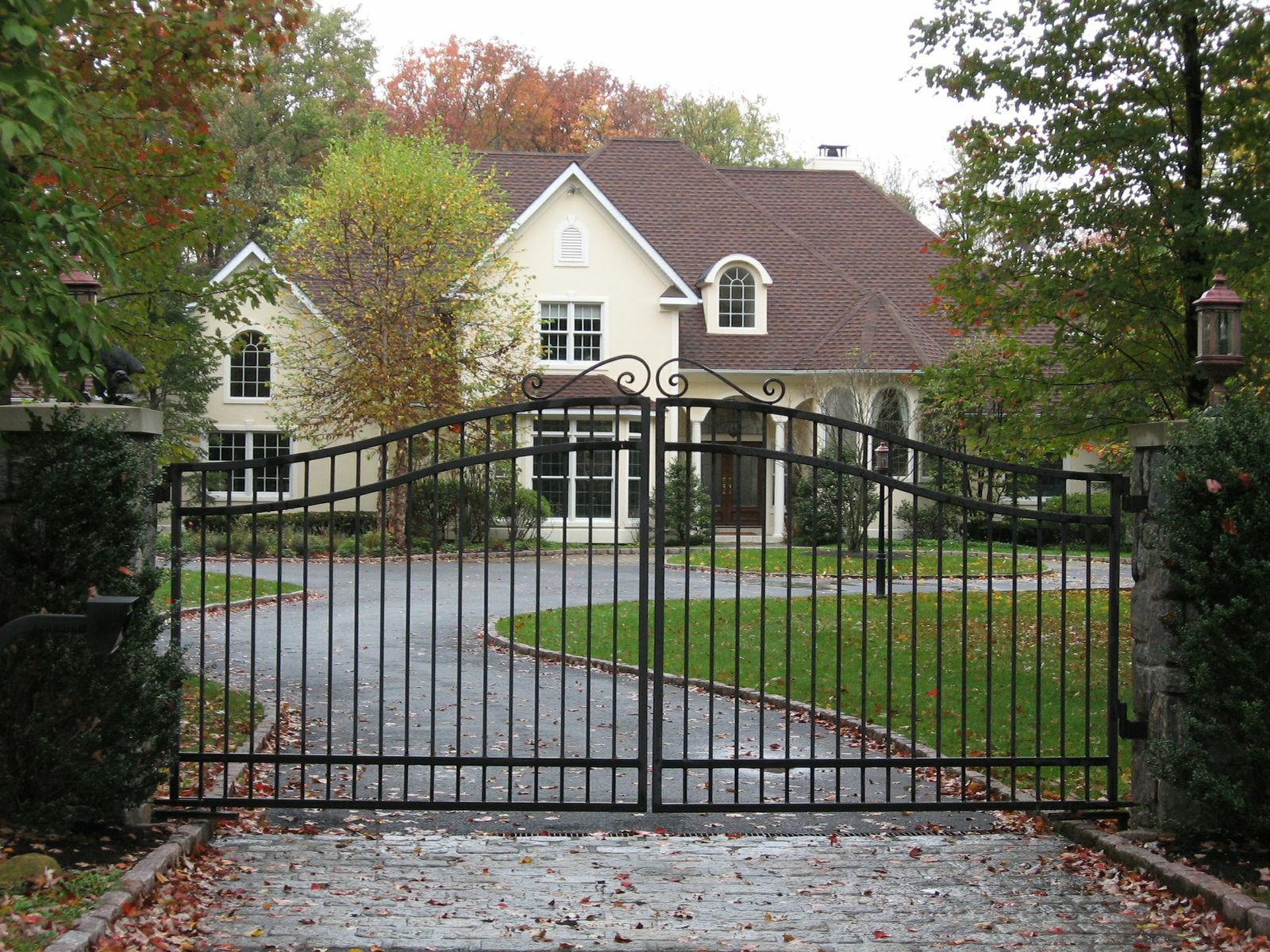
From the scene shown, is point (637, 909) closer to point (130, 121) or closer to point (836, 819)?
point (836, 819)

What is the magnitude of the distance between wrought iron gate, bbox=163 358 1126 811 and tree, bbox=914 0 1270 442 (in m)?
1.37

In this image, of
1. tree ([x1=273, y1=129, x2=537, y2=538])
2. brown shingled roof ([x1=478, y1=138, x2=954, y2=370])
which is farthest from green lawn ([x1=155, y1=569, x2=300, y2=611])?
brown shingled roof ([x1=478, y1=138, x2=954, y2=370])

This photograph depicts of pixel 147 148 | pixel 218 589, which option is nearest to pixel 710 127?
pixel 218 589

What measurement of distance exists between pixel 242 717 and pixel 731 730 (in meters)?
3.61

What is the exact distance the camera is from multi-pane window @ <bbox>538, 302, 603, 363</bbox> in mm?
29094

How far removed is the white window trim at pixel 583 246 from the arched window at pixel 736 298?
3279 mm

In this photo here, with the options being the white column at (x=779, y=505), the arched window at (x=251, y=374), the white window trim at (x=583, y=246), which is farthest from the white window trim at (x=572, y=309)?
the arched window at (x=251, y=374)

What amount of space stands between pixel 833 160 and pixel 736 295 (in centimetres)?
885

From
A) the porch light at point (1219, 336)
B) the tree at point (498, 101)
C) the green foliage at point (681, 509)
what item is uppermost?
the tree at point (498, 101)

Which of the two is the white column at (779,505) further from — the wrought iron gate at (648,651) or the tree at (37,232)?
the tree at (37,232)

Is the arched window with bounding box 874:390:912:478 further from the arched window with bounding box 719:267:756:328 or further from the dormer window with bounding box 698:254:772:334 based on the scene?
the arched window with bounding box 719:267:756:328

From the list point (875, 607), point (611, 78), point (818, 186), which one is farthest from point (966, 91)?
point (611, 78)

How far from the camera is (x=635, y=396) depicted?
706 cm

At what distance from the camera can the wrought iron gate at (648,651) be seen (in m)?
6.87
